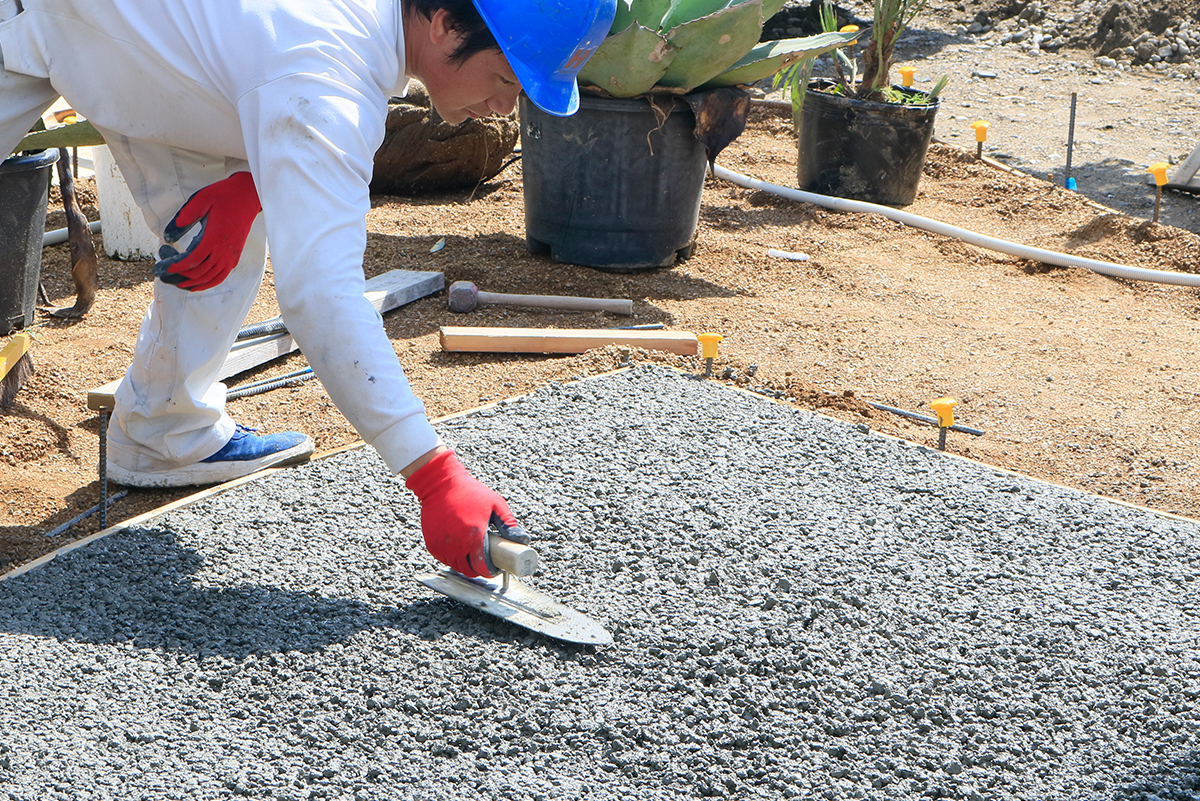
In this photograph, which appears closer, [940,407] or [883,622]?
[883,622]

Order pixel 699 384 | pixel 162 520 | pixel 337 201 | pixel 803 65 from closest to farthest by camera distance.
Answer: pixel 337 201, pixel 162 520, pixel 699 384, pixel 803 65

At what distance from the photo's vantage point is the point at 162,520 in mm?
2514

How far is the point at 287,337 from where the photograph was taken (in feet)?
12.1

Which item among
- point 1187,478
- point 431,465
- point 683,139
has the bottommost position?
point 1187,478

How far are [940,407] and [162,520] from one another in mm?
2049

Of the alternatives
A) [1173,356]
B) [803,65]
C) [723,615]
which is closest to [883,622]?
[723,615]

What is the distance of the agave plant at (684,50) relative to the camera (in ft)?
13.6

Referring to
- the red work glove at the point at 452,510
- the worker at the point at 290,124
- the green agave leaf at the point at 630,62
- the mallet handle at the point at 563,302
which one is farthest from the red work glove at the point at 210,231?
the green agave leaf at the point at 630,62

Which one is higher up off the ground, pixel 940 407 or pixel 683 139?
pixel 683 139

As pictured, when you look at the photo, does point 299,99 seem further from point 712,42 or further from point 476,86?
point 712,42

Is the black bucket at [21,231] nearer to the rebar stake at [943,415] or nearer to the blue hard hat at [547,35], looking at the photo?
the blue hard hat at [547,35]

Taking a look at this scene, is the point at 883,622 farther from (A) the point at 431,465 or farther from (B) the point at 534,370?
(B) the point at 534,370

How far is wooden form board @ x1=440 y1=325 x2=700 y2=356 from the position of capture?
374cm

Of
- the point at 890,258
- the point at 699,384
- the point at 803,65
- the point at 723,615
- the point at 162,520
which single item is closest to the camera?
the point at 723,615
